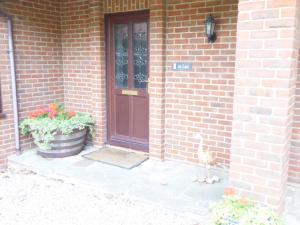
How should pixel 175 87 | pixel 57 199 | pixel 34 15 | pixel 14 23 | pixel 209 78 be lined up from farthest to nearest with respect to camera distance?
1. pixel 34 15
2. pixel 14 23
3. pixel 175 87
4. pixel 209 78
5. pixel 57 199

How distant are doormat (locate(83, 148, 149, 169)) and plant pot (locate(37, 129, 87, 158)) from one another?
209mm

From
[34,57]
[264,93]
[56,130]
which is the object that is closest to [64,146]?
[56,130]

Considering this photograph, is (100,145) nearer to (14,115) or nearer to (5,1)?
(14,115)

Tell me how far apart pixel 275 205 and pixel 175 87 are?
1.91 metres

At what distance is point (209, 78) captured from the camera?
3.37 meters

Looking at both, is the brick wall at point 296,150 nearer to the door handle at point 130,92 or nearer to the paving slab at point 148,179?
the paving slab at point 148,179

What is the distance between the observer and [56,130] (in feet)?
12.4

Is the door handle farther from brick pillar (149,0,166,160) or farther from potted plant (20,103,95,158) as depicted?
potted plant (20,103,95,158)

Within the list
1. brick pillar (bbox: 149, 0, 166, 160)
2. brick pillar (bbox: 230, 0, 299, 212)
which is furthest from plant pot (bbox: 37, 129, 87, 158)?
brick pillar (bbox: 230, 0, 299, 212)

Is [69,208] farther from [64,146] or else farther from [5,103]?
[5,103]

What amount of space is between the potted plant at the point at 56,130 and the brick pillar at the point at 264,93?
241 cm

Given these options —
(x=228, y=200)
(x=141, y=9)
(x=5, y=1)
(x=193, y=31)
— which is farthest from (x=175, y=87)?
(x=5, y=1)

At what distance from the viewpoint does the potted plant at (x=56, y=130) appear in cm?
379

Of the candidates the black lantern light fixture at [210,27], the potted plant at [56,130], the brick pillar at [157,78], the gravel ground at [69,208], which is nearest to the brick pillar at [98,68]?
the potted plant at [56,130]
